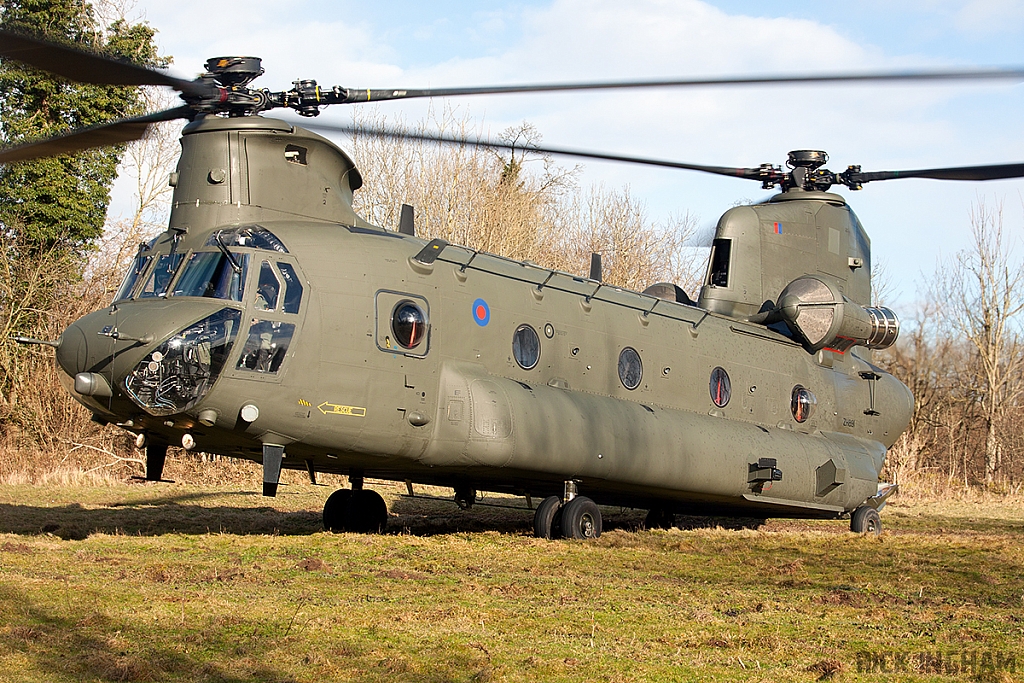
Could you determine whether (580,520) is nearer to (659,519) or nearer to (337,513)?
(337,513)

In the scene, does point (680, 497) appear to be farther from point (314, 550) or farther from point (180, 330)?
point (180, 330)

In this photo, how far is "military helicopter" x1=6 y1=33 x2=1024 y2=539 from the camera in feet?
33.7

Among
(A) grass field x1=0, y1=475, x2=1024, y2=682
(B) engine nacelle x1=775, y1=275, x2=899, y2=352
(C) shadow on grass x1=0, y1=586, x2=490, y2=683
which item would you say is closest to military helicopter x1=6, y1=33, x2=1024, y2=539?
(B) engine nacelle x1=775, y1=275, x2=899, y2=352

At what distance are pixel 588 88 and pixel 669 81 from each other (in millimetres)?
810

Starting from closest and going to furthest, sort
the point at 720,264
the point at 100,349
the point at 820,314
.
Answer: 1. the point at 100,349
2. the point at 820,314
3. the point at 720,264

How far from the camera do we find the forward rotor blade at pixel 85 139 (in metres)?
9.98

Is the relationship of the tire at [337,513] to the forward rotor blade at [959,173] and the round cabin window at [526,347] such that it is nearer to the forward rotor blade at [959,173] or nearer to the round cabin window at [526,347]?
the round cabin window at [526,347]

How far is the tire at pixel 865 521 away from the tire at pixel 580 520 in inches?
227

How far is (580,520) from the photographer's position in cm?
1293

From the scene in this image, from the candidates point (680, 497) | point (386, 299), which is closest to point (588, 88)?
point (386, 299)

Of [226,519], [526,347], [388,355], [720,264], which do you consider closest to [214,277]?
[388,355]

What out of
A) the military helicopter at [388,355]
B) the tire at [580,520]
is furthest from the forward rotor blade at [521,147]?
the tire at [580,520]

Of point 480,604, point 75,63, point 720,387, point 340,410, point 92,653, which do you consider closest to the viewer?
point 92,653

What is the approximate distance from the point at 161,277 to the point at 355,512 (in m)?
4.06
